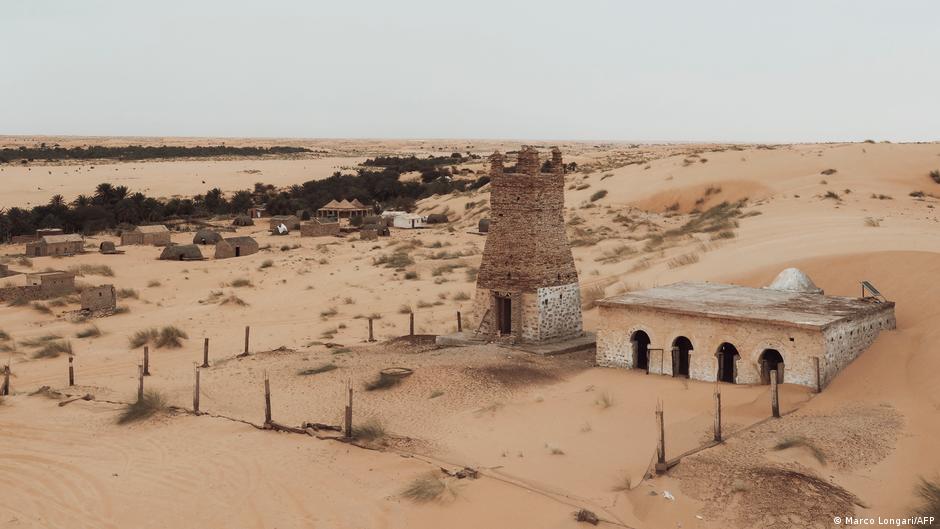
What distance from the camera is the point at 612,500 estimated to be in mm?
11133

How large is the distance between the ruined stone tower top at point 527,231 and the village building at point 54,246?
25215mm

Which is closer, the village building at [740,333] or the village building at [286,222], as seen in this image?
the village building at [740,333]

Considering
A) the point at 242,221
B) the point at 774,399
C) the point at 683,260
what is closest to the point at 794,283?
the point at 774,399

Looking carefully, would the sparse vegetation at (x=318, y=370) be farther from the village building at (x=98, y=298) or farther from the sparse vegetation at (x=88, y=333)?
the village building at (x=98, y=298)

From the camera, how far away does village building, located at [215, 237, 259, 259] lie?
124ft

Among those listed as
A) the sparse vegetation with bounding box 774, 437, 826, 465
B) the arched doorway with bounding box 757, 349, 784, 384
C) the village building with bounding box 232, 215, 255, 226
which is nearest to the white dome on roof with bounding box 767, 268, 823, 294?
the arched doorway with bounding box 757, 349, 784, 384

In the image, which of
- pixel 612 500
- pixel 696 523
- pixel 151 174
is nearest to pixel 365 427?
pixel 612 500

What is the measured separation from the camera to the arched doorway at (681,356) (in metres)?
16.1

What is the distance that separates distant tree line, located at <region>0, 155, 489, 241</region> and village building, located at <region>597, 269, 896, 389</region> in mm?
36316

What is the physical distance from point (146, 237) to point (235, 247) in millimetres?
6323

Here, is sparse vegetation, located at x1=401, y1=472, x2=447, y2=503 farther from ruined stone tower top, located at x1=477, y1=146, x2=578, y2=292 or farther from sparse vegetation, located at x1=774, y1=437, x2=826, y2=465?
ruined stone tower top, located at x1=477, y1=146, x2=578, y2=292

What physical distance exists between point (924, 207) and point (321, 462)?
2695cm

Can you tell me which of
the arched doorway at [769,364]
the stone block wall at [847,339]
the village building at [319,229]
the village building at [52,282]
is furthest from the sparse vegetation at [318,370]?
the village building at [319,229]

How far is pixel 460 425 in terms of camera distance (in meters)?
14.1
